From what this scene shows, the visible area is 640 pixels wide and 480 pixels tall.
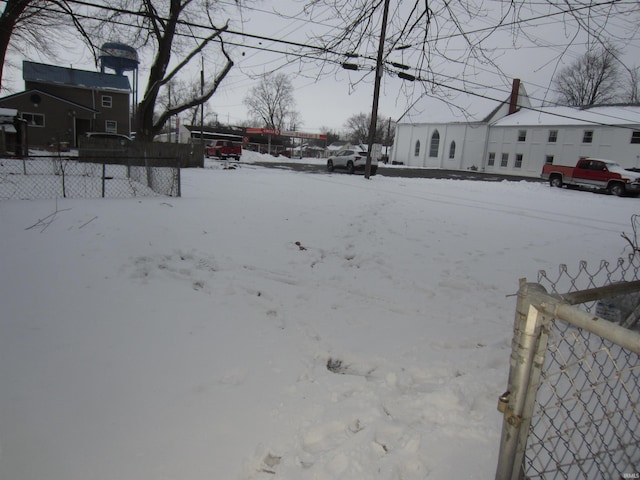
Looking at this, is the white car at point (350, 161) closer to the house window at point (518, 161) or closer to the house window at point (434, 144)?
the house window at point (518, 161)

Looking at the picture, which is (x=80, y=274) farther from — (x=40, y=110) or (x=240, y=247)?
(x=40, y=110)

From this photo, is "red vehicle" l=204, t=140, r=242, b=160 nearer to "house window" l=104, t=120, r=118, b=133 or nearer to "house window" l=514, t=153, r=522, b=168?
"house window" l=104, t=120, r=118, b=133

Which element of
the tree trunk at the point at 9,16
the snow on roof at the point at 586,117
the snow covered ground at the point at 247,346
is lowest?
the snow covered ground at the point at 247,346

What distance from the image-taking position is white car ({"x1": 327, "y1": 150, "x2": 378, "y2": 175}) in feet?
84.0

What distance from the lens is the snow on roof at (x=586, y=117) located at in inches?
1302

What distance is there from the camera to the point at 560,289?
5496 millimetres

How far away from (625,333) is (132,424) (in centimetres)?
274

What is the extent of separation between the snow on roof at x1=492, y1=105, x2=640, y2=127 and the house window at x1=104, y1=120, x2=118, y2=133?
120 feet

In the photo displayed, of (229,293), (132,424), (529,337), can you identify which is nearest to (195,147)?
(229,293)

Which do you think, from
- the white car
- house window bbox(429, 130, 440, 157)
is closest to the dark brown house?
the white car

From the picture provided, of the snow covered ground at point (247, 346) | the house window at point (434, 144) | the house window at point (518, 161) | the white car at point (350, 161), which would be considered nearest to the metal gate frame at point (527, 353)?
the snow covered ground at point (247, 346)

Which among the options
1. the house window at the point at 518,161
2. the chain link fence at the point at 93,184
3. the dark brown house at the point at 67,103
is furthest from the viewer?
the house window at the point at 518,161

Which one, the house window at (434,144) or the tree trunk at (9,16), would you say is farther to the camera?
the house window at (434,144)

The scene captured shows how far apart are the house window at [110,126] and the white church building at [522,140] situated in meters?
30.7
